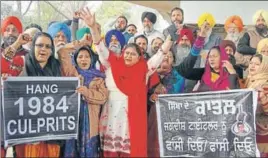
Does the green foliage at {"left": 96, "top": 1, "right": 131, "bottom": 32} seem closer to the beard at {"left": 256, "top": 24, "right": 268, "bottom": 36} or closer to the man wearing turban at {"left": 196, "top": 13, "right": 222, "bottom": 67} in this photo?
the man wearing turban at {"left": 196, "top": 13, "right": 222, "bottom": 67}

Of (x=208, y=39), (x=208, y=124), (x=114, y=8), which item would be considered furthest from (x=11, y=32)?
(x=114, y=8)

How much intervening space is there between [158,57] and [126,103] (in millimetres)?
375

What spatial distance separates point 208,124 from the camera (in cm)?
314

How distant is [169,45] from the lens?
3.18m

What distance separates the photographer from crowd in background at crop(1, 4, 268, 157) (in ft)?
10.1

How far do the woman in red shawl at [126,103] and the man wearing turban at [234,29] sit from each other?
0.46m

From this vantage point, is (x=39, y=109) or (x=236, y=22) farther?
(x=236, y=22)

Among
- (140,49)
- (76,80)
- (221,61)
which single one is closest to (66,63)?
(76,80)

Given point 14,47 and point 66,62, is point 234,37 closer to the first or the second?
point 66,62

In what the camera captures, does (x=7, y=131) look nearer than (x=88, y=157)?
Yes

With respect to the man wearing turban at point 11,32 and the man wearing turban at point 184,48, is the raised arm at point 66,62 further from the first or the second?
the man wearing turban at point 184,48

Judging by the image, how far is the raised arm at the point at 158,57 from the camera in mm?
3176

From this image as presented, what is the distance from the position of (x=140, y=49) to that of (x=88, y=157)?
81cm

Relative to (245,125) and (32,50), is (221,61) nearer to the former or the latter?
(245,125)
